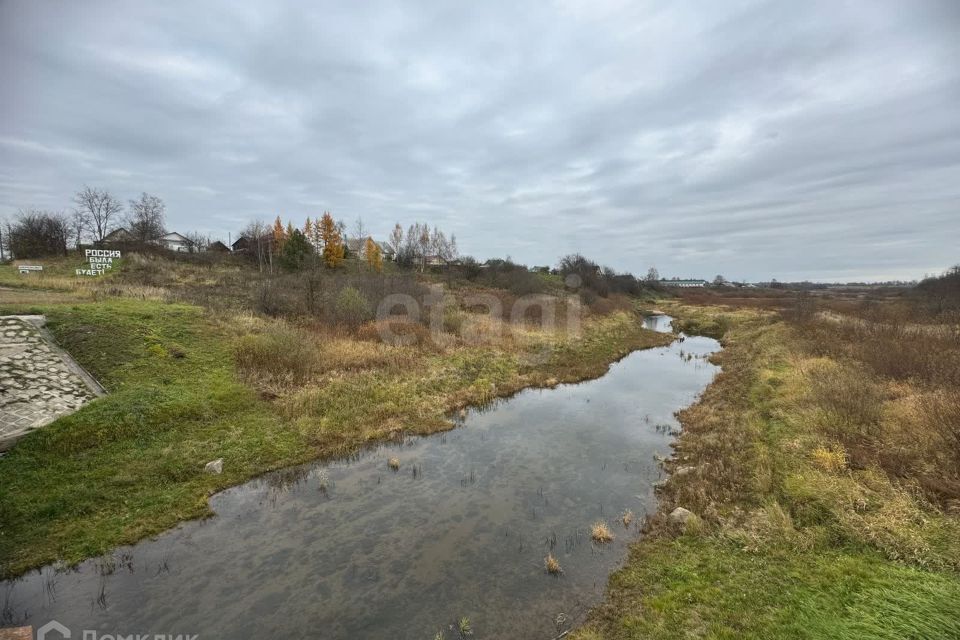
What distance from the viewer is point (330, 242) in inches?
2314

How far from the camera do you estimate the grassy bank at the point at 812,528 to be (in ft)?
18.5

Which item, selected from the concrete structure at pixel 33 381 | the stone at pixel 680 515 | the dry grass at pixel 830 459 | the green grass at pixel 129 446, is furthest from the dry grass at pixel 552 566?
the concrete structure at pixel 33 381

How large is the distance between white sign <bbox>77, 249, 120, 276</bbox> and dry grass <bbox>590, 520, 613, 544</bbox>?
3964 centimetres

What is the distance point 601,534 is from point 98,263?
42.2 metres

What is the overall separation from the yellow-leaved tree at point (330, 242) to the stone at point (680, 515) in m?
54.7

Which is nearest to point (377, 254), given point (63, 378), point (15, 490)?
point (63, 378)

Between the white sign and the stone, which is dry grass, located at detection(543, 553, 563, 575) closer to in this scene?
the stone

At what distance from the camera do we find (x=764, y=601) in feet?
20.1

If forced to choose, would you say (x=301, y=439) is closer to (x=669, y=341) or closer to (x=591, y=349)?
(x=591, y=349)

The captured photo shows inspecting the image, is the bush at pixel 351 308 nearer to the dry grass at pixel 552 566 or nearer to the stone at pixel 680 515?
the dry grass at pixel 552 566

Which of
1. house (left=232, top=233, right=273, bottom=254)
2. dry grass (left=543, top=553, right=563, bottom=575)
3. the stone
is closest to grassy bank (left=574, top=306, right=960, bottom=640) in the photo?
the stone

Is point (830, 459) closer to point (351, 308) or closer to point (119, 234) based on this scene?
point (351, 308)

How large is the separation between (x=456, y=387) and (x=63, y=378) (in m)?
14.2

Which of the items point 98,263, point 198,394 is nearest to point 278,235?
point 98,263
